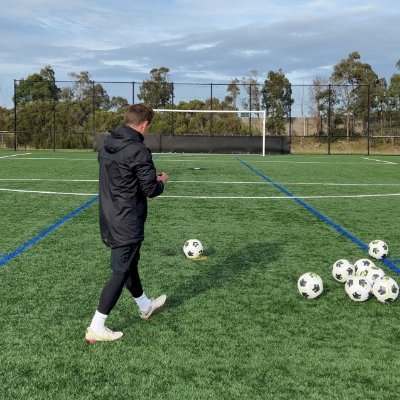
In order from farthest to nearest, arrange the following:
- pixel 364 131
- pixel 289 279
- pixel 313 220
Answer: pixel 364 131, pixel 313 220, pixel 289 279

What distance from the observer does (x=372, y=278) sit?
5.23 meters

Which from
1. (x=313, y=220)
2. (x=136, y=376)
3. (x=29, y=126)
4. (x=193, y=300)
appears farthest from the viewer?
(x=29, y=126)

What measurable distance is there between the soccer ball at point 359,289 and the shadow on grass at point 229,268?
124cm

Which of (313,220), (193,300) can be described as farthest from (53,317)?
(313,220)

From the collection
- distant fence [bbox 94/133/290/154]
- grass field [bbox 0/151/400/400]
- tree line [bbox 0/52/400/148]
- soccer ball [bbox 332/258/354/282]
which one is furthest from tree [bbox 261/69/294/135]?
soccer ball [bbox 332/258/354/282]

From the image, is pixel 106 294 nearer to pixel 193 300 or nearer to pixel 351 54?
pixel 193 300

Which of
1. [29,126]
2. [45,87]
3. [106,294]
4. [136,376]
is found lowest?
[136,376]

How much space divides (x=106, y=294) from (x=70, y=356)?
51 centimetres

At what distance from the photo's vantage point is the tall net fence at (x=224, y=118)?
39969 millimetres

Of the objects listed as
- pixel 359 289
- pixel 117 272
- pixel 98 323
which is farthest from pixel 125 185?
pixel 359 289

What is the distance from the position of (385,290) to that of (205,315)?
1.66 metres

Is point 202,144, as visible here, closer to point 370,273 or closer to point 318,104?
point 318,104

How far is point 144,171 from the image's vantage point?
12.7 ft

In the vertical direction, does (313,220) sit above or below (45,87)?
below
